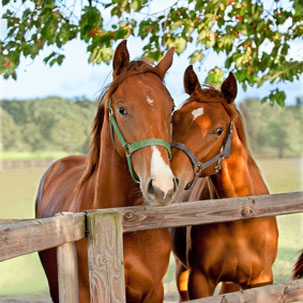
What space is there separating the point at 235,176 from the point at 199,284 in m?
0.82

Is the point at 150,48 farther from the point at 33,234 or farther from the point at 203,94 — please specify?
the point at 33,234

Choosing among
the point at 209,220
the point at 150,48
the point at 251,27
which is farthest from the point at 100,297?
the point at 251,27

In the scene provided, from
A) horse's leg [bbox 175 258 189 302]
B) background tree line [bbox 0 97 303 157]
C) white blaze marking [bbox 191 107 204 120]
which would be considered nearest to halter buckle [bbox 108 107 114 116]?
white blaze marking [bbox 191 107 204 120]

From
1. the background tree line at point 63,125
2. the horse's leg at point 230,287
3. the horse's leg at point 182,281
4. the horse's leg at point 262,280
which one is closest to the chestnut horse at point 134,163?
the horse's leg at point 262,280

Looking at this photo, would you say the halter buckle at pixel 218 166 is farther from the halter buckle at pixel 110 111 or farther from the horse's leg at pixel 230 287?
the horse's leg at pixel 230 287

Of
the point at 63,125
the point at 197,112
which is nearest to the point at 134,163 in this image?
the point at 197,112

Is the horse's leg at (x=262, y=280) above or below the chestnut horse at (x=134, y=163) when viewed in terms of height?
below

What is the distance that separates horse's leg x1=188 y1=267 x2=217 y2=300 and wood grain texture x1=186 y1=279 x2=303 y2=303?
0.46 meters

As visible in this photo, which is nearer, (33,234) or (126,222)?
(33,234)

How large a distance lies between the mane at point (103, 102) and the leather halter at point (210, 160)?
0.48 meters

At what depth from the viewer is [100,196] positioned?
8.33 feet

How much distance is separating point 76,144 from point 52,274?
42.5 ft

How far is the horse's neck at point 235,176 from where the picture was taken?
3.09 metres

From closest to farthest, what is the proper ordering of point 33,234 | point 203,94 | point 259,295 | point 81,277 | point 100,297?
point 33,234
point 100,297
point 81,277
point 259,295
point 203,94
